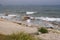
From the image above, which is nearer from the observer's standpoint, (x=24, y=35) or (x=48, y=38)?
(x=24, y=35)

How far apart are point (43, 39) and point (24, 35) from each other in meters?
2.11

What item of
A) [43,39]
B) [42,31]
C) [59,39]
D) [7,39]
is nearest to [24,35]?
[7,39]

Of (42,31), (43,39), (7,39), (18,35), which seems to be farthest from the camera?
(42,31)

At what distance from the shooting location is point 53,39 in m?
11.3

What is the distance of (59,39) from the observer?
11.4 meters

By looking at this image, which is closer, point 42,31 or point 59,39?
point 59,39

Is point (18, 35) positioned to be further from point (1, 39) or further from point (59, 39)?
point (59, 39)

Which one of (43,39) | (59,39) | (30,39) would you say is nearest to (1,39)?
(30,39)

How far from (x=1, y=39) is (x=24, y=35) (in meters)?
0.97

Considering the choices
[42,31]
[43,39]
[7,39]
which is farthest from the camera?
[42,31]

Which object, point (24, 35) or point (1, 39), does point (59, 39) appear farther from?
point (1, 39)

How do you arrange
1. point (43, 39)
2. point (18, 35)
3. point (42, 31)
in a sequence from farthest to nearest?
point (42, 31), point (43, 39), point (18, 35)

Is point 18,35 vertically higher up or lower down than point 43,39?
higher up

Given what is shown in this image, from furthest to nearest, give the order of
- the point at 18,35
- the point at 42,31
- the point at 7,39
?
the point at 42,31, the point at 18,35, the point at 7,39
